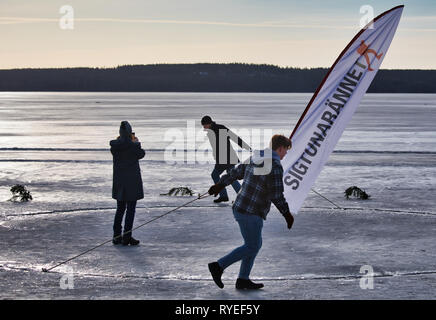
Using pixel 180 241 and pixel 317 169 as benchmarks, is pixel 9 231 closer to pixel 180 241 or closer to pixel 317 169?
pixel 180 241

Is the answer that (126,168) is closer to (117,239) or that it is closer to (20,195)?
(117,239)

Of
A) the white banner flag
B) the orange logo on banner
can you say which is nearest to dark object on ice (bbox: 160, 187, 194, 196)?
the white banner flag

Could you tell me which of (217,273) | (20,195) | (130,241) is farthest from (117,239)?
(20,195)

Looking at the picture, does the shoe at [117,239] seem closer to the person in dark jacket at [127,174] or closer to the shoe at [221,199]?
the person in dark jacket at [127,174]

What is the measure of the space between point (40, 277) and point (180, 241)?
255 centimetres

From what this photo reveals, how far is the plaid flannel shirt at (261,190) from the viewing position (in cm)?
716

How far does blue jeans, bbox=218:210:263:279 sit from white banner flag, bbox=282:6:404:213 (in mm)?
3287

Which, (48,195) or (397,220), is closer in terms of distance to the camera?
(397,220)

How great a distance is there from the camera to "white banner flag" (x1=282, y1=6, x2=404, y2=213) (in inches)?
410

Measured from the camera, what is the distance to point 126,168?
9.88 m

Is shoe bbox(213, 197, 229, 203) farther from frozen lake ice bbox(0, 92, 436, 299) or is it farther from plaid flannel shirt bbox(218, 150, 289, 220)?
plaid flannel shirt bbox(218, 150, 289, 220)

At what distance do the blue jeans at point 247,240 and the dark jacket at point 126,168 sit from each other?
8.86 ft

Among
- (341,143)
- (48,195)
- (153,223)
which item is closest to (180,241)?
(153,223)
